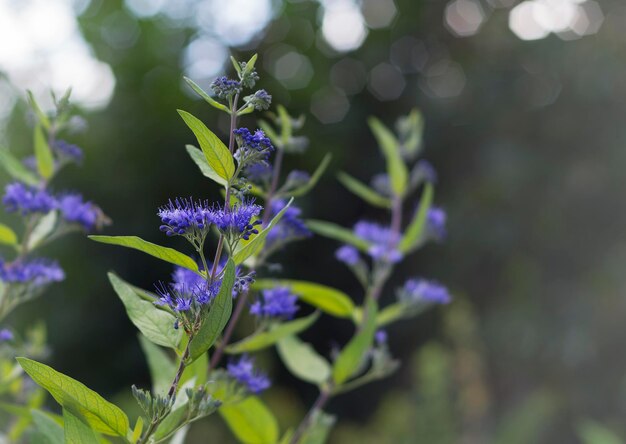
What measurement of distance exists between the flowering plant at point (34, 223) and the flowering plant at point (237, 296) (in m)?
0.14

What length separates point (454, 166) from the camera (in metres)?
3.93

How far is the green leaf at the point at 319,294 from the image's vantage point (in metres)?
0.79

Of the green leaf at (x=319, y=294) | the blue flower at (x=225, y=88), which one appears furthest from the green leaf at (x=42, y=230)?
the blue flower at (x=225, y=88)

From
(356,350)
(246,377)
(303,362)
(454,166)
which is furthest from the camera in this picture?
(454,166)

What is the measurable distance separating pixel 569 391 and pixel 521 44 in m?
1.91

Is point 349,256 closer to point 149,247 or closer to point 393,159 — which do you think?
point 393,159

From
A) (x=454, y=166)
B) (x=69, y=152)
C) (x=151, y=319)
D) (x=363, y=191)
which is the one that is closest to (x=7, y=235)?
(x=69, y=152)

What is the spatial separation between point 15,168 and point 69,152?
0.37 ft

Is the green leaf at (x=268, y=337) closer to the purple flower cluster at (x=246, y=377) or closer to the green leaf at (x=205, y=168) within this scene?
the purple flower cluster at (x=246, y=377)

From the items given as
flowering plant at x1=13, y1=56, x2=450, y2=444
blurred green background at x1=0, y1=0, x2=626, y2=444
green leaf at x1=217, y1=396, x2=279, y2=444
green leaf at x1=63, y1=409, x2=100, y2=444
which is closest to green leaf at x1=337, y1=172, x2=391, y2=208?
flowering plant at x1=13, y1=56, x2=450, y2=444

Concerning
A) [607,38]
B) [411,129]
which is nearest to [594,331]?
[607,38]

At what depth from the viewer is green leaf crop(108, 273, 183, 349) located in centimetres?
50

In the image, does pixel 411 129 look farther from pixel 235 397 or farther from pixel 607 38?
pixel 607 38

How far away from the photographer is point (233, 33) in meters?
3.33
